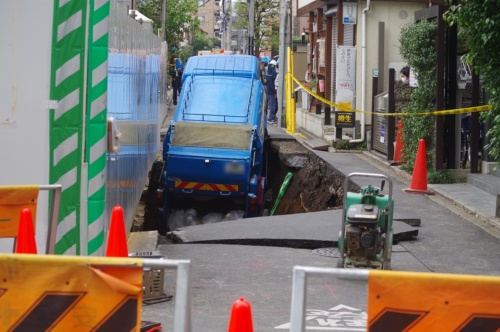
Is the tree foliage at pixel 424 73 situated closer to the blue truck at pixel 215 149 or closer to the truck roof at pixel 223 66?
the blue truck at pixel 215 149

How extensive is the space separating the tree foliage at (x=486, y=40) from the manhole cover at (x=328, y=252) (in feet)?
8.15

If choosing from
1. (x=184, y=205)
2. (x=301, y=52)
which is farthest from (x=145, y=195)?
(x=301, y=52)

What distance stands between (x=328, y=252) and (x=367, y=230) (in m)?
1.68

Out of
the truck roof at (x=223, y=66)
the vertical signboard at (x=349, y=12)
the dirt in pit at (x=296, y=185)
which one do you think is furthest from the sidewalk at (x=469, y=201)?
the vertical signboard at (x=349, y=12)

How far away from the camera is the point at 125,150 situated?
10.1 meters

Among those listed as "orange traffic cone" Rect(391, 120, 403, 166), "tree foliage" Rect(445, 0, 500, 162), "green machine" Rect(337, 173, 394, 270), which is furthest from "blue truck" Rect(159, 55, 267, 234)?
"green machine" Rect(337, 173, 394, 270)

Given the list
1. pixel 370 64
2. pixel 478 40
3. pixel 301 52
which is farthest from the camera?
pixel 301 52

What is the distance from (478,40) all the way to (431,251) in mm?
2607

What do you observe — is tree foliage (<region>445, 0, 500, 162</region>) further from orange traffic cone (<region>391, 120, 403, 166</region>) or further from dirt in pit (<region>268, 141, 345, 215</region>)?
orange traffic cone (<region>391, 120, 403, 166</region>)

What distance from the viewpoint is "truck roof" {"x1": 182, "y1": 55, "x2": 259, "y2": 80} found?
2020cm

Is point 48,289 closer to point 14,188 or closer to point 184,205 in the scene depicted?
point 14,188

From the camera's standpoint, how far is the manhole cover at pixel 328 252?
10.3 m

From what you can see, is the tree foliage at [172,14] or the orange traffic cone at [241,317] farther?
the tree foliage at [172,14]

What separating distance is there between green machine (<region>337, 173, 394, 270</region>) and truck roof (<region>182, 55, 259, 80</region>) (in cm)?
1133
